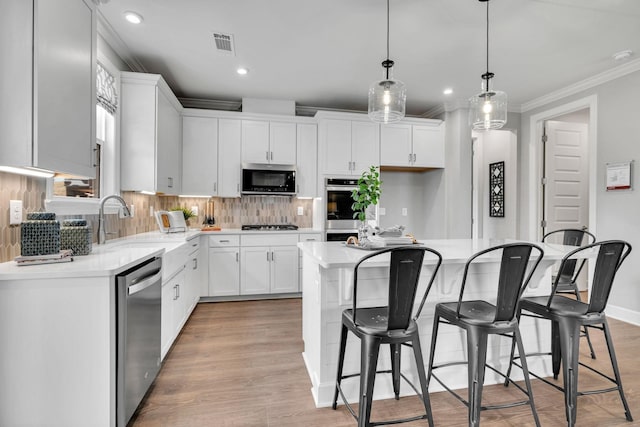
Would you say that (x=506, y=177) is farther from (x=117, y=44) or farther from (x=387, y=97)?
(x=117, y=44)

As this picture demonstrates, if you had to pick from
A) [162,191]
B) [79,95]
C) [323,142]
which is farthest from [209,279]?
[79,95]

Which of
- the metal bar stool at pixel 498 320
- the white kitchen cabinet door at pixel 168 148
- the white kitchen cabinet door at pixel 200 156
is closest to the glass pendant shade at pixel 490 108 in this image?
the metal bar stool at pixel 498 320

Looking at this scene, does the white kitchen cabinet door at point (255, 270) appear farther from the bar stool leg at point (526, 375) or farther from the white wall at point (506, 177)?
the white wall at point (506, 177)

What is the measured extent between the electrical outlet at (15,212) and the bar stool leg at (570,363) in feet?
10.1

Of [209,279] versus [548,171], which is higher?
[548,171]

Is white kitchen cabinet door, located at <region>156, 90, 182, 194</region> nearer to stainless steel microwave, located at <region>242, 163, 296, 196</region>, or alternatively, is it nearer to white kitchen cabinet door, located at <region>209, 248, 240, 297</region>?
stainless steel microwave, located at <region>242, 163, 296, 196</region>

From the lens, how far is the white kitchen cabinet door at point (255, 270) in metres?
4.12

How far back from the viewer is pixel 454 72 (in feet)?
12.1

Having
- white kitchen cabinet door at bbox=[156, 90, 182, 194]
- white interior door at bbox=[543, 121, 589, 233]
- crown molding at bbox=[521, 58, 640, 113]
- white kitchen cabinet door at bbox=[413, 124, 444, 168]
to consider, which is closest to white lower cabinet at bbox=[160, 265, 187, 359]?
white kitchen cabinet door at bbox=[156, 90, 182, 194]

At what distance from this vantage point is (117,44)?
117 inches

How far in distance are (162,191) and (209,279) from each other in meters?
1.27

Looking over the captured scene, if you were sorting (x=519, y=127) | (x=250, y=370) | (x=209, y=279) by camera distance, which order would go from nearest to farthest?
1. (x=250, y=370)
2. (x=209, y=279)
3. (x=519, y=127)

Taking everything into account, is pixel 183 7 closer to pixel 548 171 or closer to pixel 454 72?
pixel 454 72

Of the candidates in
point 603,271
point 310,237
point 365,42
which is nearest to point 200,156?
point 310,237
